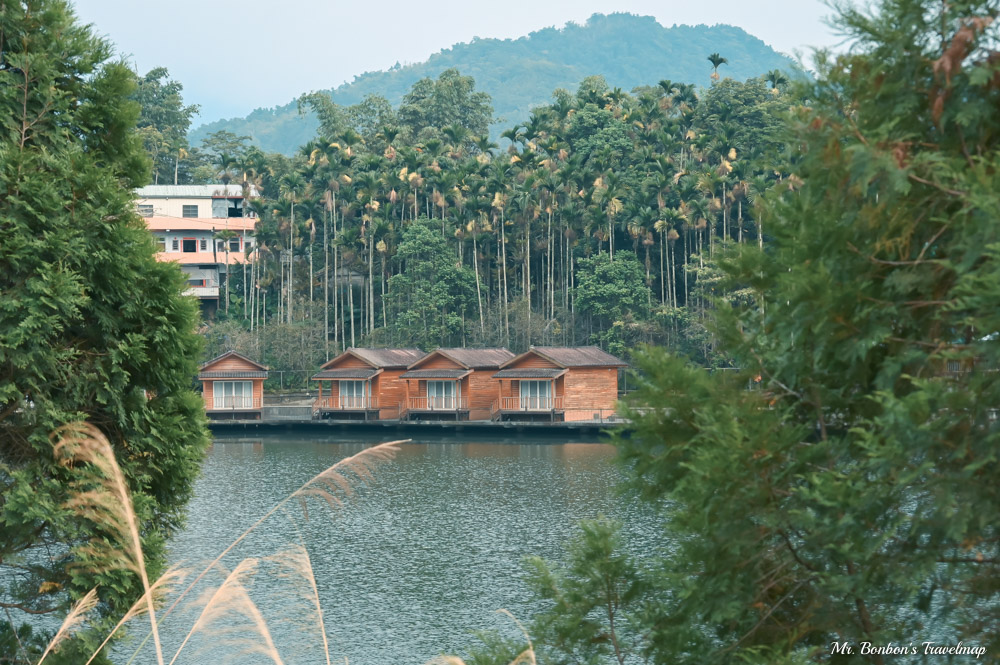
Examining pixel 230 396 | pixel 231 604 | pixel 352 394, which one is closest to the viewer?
pixel 231 604

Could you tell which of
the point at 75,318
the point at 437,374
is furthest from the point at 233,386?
the point at 75,318

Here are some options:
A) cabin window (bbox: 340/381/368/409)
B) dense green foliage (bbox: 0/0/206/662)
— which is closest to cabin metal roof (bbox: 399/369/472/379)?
cabin window (bbox: 340/381/368/409)

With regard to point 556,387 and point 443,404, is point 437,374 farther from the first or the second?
point 556,387

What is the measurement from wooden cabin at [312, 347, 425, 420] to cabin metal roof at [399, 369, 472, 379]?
1.39m

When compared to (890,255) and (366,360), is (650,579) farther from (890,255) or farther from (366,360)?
(366,360)

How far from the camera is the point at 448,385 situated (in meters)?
57.4

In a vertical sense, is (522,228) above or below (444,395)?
above

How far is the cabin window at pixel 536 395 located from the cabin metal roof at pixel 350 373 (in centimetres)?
832

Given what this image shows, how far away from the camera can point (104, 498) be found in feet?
15.1

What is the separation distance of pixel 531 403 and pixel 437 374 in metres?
5.22

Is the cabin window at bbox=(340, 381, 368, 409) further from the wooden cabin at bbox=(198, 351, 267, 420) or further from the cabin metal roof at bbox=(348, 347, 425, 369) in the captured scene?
the wooden cabin at bbox=(198, 351, 267, 420)

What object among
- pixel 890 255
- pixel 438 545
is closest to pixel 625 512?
pixel 438 545

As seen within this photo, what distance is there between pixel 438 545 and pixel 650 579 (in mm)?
21976

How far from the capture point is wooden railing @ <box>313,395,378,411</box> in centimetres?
5838
